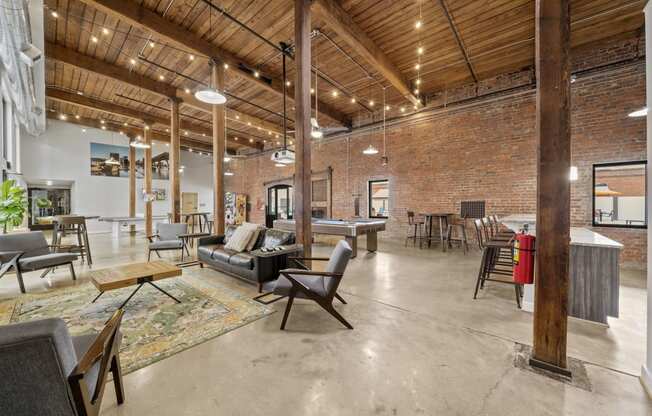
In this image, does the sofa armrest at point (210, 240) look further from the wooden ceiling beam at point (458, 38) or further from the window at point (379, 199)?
the wooden ceiling beam at point (458, 38)

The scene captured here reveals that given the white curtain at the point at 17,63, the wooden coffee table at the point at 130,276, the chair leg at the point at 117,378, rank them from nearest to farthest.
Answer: the chair leg at the point at 117,378 → the wooden coffee table at the point at 130,276 → the white curtain at the point at 17,63

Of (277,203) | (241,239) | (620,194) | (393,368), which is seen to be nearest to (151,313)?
(241,239)

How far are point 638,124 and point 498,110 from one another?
2.35 meters

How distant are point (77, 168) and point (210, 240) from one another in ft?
31.7

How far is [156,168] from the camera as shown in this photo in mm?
12570

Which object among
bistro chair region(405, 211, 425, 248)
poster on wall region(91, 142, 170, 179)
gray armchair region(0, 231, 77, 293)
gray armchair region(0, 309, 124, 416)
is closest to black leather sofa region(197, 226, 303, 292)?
gray armchair region(0, 231, 77, 293)

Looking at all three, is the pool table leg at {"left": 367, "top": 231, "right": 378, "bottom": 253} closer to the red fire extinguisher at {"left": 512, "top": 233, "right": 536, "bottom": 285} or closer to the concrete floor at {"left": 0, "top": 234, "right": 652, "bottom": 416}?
the concrete floor at {"left": 0, "top": 234, "right": 652, "bottom": 416}

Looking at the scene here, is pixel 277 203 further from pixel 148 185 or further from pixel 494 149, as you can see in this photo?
pixel 494 149

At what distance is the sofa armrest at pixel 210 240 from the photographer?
191 inches

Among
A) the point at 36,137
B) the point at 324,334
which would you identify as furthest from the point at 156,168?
the point at 324,334

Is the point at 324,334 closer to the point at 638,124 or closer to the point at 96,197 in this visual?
the point at 638,124

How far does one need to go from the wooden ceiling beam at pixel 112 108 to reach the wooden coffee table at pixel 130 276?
7369 mm

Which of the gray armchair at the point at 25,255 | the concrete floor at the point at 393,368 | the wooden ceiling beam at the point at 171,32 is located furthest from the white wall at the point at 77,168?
the concrete floor at the point at 393,368

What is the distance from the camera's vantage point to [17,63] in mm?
4215
